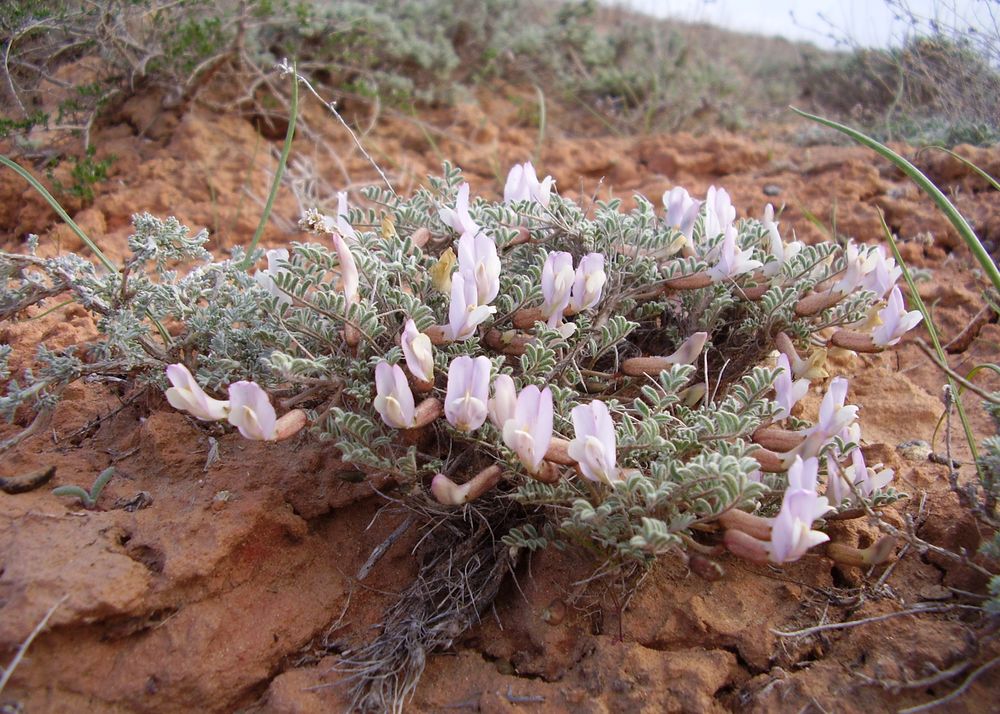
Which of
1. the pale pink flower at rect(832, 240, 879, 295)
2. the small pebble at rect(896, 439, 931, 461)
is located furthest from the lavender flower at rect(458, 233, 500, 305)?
the small pebble at rect(896, 439, 931, 461)

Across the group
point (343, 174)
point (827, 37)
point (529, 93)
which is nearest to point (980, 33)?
point (827, 37)

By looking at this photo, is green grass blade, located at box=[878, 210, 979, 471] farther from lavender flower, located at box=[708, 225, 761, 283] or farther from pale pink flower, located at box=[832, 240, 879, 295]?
lavender flower, located at box=[708, 225, 761, 283]

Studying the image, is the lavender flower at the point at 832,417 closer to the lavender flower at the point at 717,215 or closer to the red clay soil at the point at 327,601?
the red clay soil at the point at 327,601

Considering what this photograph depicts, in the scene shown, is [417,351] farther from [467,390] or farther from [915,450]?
[915,450]

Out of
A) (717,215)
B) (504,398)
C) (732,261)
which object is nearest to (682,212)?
(717,215)

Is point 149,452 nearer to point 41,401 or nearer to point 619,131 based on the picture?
point 41,401

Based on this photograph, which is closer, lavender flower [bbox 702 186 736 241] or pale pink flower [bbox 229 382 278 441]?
pale pink flower [bbox 229 382 278 441]

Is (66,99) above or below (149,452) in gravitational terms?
above

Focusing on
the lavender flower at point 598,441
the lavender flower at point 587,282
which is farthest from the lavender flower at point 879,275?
the lavender flower at point 598,441
